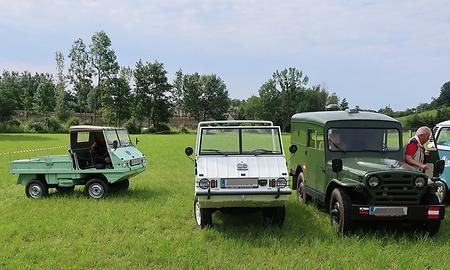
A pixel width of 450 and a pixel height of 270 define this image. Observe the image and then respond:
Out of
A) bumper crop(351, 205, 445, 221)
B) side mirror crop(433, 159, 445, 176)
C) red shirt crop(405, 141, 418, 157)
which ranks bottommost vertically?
bumper crop(351, 205, 445, 221)

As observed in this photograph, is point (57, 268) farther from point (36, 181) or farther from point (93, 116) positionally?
point (93, 116)

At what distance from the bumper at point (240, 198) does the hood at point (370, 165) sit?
1.30 meters

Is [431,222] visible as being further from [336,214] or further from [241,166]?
[241,166]

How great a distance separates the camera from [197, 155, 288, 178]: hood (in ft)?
25.4

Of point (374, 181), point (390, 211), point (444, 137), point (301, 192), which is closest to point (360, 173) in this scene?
point (374, 181)

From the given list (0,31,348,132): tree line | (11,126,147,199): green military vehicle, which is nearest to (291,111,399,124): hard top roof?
(11,126,147,199): green military vehicle

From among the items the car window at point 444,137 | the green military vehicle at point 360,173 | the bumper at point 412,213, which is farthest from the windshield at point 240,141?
the car window at point 444,137

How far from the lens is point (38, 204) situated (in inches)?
414

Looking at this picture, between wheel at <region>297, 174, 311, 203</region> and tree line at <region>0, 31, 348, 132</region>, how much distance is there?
60.1 meters

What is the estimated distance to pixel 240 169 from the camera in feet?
26.0

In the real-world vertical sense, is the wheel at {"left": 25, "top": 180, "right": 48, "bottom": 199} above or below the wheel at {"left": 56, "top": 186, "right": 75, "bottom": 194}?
above

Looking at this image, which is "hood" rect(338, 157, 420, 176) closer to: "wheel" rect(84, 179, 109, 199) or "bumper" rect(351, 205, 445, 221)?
"bumper" rect(351, 205, 445, 221)

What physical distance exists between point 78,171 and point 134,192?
1.80 metres

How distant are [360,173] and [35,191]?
27.7ft
